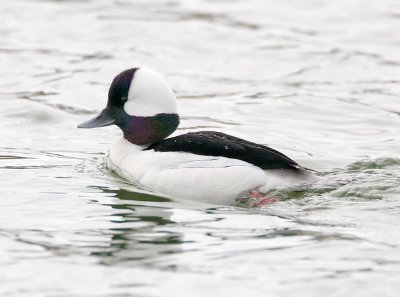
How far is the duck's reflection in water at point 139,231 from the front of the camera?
24.7 feet

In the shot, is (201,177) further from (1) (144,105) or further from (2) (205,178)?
(1) (144,105)

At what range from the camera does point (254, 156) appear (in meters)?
8.91

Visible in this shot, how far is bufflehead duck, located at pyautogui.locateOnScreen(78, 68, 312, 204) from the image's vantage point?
8891mm

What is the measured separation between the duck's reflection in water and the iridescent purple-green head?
1.95 feet

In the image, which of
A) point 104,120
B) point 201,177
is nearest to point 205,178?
point 201,177

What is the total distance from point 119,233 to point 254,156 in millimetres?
1422

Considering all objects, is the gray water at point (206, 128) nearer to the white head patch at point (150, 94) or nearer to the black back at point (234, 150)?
the black back at point (234, 150)

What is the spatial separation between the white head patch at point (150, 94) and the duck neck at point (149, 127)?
2.1 inches

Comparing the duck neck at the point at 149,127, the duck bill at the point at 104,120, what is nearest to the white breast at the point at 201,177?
the duck neck at the point at 149,127

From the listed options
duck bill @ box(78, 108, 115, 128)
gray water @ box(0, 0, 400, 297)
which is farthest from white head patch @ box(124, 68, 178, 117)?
gray water @ box(0, 0, 400, 297)

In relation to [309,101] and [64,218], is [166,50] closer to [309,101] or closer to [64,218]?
[309,101]

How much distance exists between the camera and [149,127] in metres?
9.62

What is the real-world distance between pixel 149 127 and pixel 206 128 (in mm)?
2923

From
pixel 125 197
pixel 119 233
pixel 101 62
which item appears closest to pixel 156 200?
pixel 125 197
